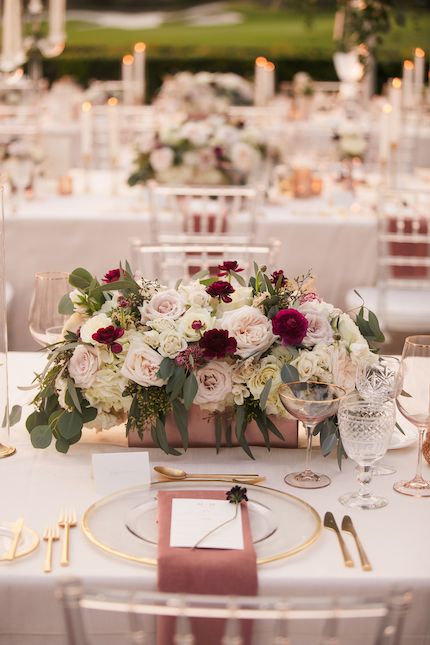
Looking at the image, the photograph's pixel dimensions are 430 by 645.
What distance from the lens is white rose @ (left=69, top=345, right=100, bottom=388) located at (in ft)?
6.31

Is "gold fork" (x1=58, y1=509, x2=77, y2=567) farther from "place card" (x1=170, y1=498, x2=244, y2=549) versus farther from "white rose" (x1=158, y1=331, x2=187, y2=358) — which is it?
"white rose" (x1=158, y1=331, x2=187, y2=358)

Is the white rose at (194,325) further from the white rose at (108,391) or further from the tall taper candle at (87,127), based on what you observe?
the tall taper candle at (87,127)

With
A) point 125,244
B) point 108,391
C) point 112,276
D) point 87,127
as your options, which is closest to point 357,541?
point 108,391

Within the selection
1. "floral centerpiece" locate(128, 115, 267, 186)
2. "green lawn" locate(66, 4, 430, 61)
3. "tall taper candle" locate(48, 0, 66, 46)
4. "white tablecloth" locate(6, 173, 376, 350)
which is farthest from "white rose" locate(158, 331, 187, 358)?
"green lawn" locate(66, 4, 430, 61)

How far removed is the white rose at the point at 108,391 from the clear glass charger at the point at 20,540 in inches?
14.0

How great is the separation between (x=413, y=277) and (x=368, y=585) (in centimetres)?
293

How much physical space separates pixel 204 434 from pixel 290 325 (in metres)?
0.27

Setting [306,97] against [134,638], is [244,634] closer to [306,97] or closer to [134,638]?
[134,638]

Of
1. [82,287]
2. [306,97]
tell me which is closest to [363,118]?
[306,97]

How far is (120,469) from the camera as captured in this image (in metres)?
1.83

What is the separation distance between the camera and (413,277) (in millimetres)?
4316

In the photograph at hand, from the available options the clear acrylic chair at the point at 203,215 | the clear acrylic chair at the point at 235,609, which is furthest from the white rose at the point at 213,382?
the clear acrylic chair at the point at 203,215

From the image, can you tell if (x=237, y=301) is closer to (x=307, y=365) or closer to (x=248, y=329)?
(x=248, y=329)

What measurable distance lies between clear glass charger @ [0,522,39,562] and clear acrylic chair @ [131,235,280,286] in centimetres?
111
